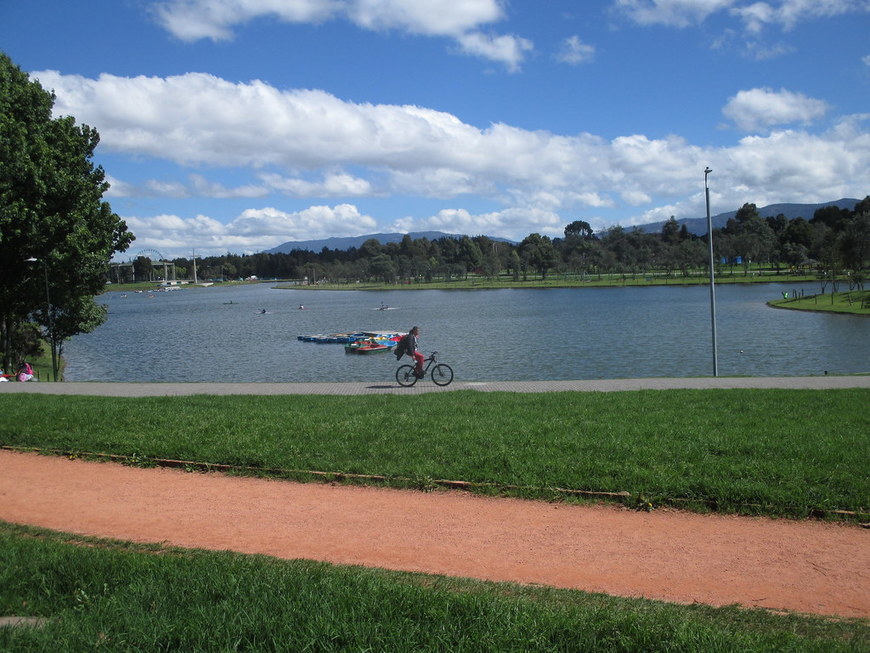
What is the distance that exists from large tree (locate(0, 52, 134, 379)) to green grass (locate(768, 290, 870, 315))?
57.4 metres

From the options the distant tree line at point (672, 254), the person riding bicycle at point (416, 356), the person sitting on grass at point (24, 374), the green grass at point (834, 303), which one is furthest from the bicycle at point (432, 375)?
the distant tree line at point (672, 254)

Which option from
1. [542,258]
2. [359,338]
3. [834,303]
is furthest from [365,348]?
[542,258]

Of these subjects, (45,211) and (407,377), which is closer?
(407,377)

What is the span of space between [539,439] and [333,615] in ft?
20.1

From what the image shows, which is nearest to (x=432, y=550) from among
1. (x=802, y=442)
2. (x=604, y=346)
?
(x=802, y=442)

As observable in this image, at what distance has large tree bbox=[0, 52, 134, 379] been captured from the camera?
25844 millimetres

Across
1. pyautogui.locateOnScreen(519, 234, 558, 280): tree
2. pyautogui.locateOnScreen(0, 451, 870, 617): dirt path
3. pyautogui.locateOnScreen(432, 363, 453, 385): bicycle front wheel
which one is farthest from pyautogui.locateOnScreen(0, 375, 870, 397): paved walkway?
pyautogui.locateOnScreen(519, 234, 558, 280): tree

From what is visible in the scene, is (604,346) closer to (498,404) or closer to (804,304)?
(498,404)

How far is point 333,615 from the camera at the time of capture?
460 centimetres

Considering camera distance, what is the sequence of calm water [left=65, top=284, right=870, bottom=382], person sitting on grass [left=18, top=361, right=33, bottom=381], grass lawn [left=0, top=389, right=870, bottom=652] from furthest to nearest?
calm water [left=65, top=284, right=870, bottom=382] → person sitting on grass [left=18, top=361, right=33, bottom=381] → grass lawn [left=0, top=389, right=870, bottom=652]

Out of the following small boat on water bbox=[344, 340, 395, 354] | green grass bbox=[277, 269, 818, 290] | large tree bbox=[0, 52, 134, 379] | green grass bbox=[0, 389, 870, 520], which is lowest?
small boat on water bbox=[344, 340, 395, 354]

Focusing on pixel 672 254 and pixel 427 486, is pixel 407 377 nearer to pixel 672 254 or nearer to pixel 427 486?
pixel 427 486

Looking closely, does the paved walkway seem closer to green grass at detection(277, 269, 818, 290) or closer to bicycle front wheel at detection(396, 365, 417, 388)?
bicycle front wheel at detection(396, 365, 417, 388)

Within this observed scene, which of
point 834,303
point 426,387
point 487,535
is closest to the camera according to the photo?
point 487,535
